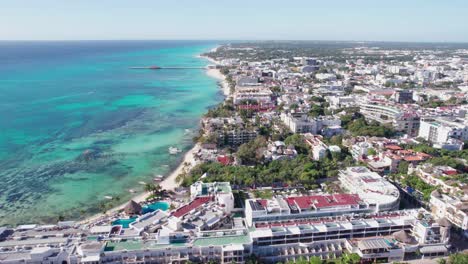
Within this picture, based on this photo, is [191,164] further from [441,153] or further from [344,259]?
[441,153]

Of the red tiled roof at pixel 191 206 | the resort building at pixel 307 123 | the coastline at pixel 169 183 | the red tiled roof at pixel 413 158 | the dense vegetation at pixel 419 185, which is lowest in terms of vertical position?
the coastline at pixel 169 183

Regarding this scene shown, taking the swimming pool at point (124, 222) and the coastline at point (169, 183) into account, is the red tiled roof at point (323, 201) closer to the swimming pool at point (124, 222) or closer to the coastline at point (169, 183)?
the swimming pool at point (124, 222)

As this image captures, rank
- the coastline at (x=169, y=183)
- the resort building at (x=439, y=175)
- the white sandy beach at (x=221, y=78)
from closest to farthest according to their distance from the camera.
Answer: the coastline at (x=169, y=183), the resort building at (x=439, y=175), the white sandy beach at (x=221, y=78)

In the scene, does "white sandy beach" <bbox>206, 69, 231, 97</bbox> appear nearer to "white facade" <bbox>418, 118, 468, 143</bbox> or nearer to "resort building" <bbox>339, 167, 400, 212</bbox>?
"white facade" <bbox>418, 118, 468, 143</bbox>

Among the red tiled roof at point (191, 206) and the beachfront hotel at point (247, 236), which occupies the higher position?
the red tiled roof at point (191, 206)

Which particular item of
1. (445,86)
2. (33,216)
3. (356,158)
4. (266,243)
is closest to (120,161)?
(33,216)

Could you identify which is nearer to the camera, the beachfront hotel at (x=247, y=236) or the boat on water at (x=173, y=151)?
the beachfront hotel at (x=247, y=236)

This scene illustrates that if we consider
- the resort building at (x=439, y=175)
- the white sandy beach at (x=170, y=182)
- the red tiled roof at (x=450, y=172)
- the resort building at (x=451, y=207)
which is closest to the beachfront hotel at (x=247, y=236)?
the resort building at (x=451, y=207)
